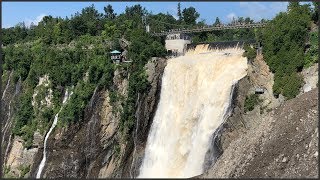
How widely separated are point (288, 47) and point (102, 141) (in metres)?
14.0

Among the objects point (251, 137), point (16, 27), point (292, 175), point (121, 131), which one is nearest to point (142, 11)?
point (16, 27)

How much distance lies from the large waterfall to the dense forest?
5.68 feet

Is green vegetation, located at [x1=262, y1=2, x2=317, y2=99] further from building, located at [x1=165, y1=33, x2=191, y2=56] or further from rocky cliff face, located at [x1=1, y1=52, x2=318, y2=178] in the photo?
building, located at [x1=165, y1=33, x2=191, y2=56]

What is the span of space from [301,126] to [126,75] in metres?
15.1

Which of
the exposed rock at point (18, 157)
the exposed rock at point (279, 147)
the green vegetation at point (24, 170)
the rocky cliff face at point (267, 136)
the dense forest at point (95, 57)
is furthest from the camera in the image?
the exposed rock at point (18, 157)

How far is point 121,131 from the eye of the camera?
117ft

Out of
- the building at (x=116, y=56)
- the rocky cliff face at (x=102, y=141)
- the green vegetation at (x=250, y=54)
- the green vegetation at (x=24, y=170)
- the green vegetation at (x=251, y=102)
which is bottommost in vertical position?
the green vegetation at (x=24, y=170)

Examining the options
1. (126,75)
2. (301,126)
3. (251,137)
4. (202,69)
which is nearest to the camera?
(301,126)

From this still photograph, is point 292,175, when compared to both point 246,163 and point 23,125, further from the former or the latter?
point 23,125

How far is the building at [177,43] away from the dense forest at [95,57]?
0.98 meters

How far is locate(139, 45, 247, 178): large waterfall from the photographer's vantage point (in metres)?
31.0

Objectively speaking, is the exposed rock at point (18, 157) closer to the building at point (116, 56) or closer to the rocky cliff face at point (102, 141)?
the rocky cliff face at point (102, 141)

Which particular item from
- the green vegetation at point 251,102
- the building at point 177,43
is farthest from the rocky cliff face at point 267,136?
the building at point 177,43

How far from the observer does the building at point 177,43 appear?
42216mm
